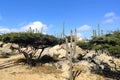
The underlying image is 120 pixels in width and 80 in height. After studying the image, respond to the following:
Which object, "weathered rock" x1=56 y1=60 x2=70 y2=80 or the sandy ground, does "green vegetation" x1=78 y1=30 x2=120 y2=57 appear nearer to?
the sandy ground

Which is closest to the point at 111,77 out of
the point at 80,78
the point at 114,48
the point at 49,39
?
the point at 80,78

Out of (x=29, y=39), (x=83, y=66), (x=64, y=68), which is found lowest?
(x=64, y=68)

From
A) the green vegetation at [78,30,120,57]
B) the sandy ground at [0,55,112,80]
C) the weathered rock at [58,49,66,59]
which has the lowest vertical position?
the sandy ground at [0,55,112,80]

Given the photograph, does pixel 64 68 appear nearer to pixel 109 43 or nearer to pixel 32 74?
pixel 32 74

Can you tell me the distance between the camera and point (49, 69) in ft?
78.0

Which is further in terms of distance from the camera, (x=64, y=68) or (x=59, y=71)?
(x=64, y=68)

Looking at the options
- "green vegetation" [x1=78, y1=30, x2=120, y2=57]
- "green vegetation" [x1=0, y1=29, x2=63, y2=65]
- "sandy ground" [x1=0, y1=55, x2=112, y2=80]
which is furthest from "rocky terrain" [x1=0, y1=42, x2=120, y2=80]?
"green vegetation" [x1=78, y1=30, x2=120, y2=57]

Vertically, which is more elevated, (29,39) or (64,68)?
(29,39)

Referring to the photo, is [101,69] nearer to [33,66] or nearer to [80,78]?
[80,78]

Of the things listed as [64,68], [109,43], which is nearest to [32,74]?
[64,68]

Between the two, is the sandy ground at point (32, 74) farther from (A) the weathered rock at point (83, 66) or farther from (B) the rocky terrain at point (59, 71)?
(A) the weathered rock at point (83, 66)

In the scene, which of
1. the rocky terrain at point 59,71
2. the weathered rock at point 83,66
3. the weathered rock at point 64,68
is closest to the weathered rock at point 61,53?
the rocky terrain at point 59,71

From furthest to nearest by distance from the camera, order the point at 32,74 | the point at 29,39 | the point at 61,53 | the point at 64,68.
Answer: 1. the point at 61,53
2. the point at 29,39
3. the point at 64,68
4. the point at 32,74

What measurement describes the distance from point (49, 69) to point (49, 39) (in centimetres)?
291
